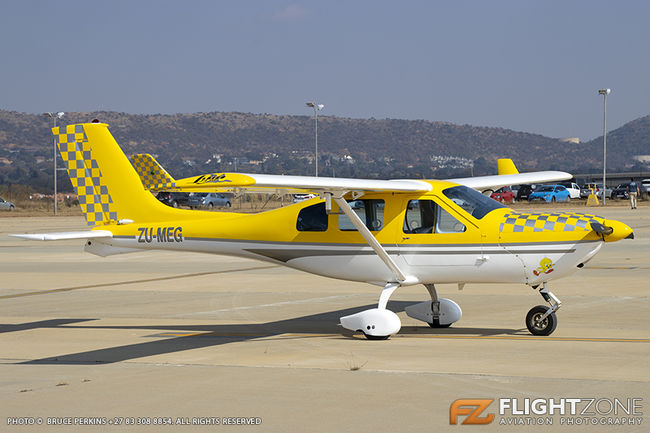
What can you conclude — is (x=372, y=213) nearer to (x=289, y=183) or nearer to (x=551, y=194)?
(x=289, y=183)

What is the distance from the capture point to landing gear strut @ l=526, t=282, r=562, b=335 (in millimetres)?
11789

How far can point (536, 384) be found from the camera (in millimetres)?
8602

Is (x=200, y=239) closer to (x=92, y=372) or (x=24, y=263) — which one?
(x=92, y=372)

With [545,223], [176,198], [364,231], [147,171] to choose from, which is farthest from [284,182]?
[176,198]

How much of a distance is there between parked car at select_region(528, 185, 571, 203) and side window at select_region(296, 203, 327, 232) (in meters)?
61.2

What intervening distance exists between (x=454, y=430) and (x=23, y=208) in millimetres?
73858

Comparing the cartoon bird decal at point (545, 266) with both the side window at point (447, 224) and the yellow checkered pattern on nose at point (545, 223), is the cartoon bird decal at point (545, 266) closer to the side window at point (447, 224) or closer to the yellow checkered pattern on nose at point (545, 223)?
the yellow checkered pattern on nose at point (545, 223)

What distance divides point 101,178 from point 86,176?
9.5 inches

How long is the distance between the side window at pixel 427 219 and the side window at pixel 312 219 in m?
1.16

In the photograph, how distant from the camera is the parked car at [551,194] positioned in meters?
72.0

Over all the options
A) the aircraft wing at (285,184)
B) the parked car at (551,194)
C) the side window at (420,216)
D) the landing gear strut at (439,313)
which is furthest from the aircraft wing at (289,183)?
the parked car at (551,194)

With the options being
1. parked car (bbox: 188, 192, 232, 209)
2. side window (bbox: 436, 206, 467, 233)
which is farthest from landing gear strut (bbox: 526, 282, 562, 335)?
parked car (bbox: 188, 192, 232, 209)

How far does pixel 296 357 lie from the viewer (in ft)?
34.4

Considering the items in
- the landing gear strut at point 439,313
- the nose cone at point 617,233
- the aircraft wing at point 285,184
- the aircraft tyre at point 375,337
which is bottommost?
the aircraft tyre at point 375,337
